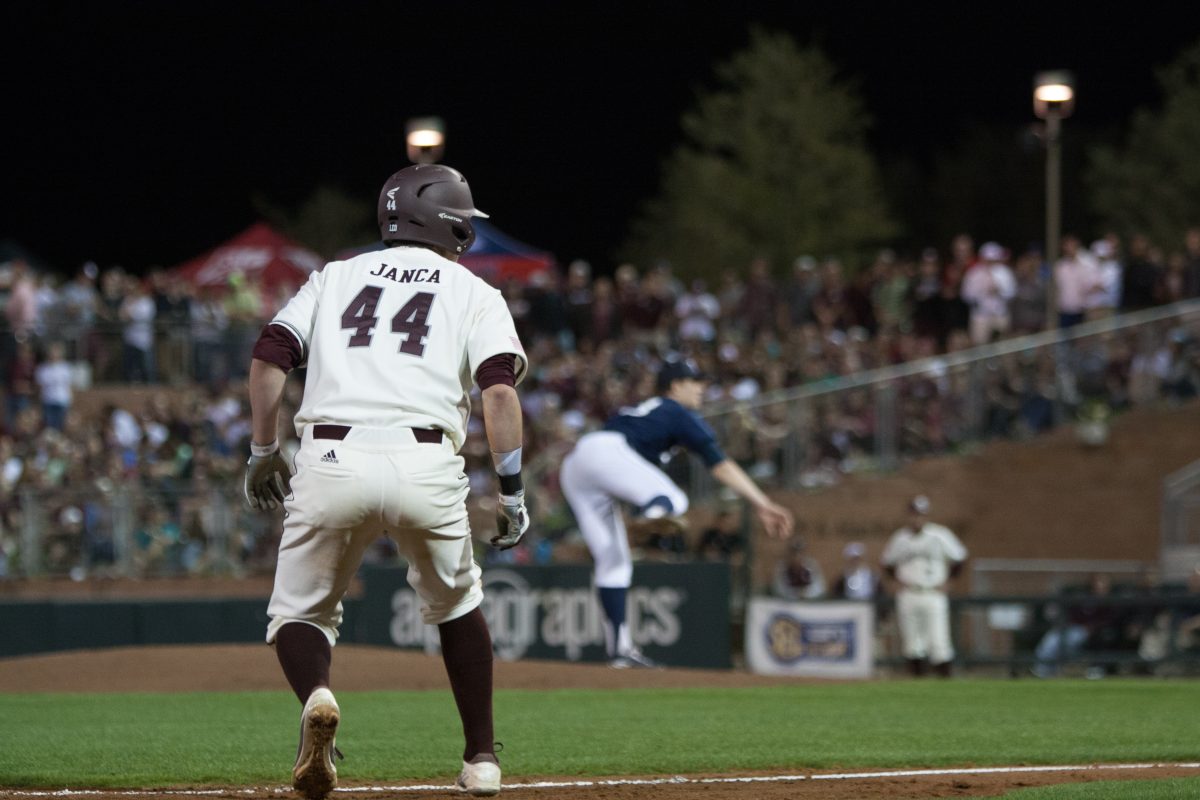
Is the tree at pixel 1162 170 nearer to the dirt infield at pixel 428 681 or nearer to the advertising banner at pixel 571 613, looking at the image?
the advertising banner at pixel 571 613

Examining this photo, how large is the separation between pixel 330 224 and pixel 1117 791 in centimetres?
5951

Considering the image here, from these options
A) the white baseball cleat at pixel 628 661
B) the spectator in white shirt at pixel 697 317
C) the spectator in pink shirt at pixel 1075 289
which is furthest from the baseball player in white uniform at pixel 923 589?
the spectator in white shirt at pixel 697 317

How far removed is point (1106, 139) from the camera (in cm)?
6222

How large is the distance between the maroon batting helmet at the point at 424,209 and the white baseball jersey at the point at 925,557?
1226cm

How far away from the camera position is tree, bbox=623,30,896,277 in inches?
1887

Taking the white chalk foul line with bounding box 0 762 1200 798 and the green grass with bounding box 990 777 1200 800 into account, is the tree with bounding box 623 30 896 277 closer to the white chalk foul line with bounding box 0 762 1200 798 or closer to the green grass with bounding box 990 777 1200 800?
the white chalk foul line with bounding box 0 762 1200 798

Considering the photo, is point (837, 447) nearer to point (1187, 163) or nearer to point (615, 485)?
point (615, 485)

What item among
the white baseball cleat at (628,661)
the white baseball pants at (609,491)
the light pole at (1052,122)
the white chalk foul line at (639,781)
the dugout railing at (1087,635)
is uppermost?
the light pole at (1052,122)

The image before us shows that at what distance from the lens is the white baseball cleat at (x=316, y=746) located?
5906mm

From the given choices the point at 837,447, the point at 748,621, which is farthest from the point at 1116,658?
the point at 837,447

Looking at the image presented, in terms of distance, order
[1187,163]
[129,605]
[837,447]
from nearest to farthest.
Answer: [129,605]
[837,447]
[1187,163]

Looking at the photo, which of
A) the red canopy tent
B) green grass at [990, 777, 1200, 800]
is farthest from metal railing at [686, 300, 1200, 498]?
green grass at [990, 777, 1200, 800]

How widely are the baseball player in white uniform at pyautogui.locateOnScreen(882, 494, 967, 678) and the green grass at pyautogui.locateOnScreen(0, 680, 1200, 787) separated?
4.77 m

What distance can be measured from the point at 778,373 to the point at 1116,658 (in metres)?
7.42
